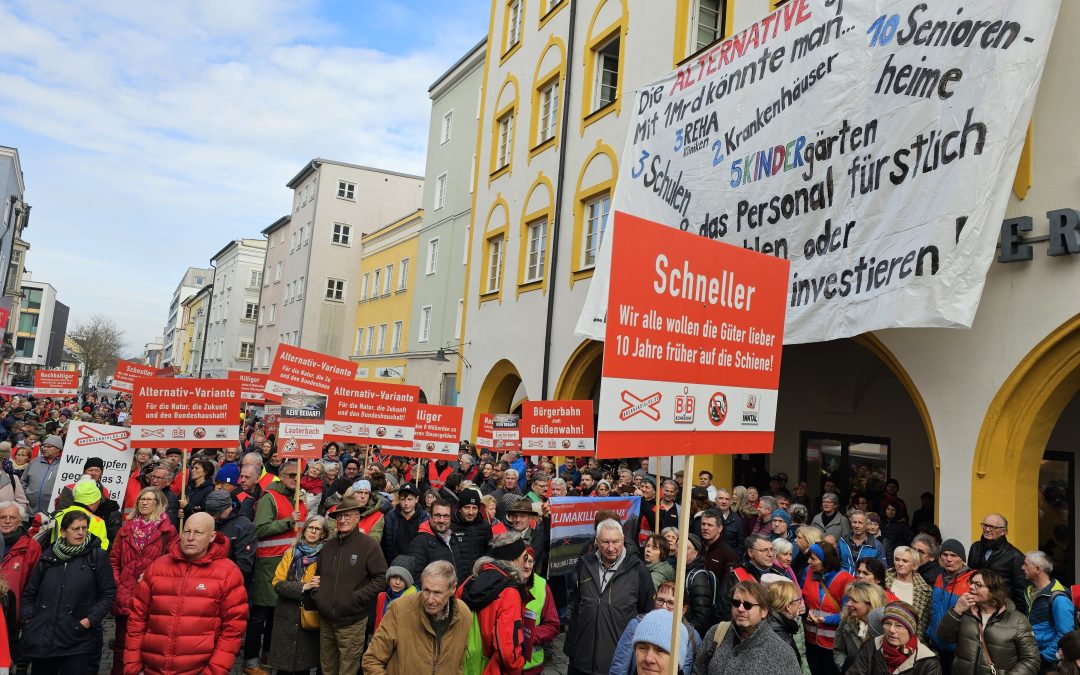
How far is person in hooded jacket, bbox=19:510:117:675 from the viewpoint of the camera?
5.74 metres

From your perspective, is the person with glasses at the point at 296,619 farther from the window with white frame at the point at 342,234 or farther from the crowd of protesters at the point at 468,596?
the window with white frame at the point at 342,234

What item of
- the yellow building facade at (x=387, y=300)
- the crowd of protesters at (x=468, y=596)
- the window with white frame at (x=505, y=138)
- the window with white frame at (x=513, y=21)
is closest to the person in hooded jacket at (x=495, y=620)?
the crowd of protesters at (x=468, y=596)

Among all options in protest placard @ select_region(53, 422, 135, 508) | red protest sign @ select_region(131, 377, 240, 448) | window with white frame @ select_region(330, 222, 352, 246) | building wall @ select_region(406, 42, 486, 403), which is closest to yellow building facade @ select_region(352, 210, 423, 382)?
building wall @ select_region(406, 42, 486, 403)

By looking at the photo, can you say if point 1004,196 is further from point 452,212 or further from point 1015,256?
point 452,212

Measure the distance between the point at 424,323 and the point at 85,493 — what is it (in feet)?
81.3

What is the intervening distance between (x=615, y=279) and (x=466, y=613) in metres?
2.66

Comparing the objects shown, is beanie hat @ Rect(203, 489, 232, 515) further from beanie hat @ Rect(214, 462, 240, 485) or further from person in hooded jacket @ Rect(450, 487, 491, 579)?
beanie hat @ Rect(214, 462, 240, 485)

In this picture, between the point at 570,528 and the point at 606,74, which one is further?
the point at 606,74

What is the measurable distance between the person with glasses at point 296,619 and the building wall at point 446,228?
67.9 feet

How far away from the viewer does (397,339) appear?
1363 inches

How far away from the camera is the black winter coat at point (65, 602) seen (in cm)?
573

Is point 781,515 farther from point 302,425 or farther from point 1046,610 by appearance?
point 302,425

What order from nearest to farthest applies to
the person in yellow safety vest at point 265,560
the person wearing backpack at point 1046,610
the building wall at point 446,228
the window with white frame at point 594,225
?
the person wearing backpack at point 1046,610 → the person in yellow safety vest at point 265,560 → the window with white frame at point 594,225 → the building wall at point 446,228

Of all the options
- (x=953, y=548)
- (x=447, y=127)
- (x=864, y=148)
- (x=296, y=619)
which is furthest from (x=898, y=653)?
(x=447, y=127)
